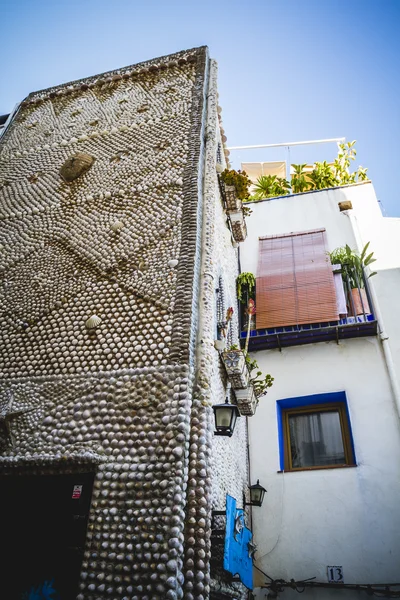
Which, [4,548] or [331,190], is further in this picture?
[331,190]

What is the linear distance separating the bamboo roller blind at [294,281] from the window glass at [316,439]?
169 centimetres

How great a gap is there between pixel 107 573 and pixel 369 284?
6.44 metres

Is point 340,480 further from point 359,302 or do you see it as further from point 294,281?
point 294,281

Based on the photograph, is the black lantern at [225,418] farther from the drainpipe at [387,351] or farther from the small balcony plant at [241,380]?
the drainpipe at [387,351]

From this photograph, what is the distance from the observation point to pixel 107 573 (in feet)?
11.8

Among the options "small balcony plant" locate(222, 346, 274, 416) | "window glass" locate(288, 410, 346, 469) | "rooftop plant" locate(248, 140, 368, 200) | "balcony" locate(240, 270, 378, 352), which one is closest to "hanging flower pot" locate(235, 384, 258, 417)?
"small balcony plant" locate(222, 346, 274, 416)

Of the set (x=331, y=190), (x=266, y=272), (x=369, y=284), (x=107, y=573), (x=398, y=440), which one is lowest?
(x=107, y=573)

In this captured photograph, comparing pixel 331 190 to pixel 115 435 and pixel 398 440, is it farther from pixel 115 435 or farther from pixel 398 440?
pixel 115 435

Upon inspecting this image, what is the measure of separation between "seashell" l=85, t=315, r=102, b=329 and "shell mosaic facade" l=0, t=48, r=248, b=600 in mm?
15

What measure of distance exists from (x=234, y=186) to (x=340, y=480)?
5043 millimetres

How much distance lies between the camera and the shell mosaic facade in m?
3.79

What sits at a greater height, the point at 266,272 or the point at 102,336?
the point at 266,272

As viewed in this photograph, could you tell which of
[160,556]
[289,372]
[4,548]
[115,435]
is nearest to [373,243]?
[289,372]

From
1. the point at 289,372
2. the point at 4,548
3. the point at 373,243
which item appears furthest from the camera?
the point at 373,243
